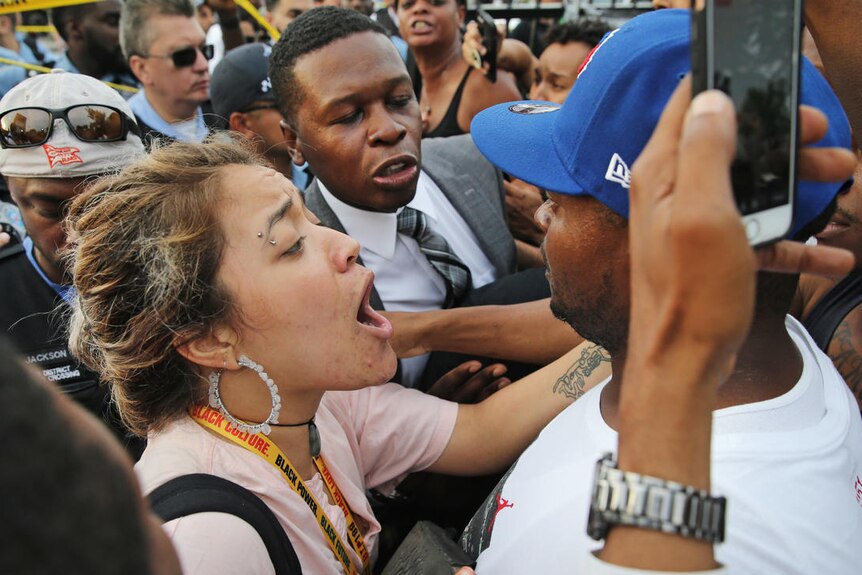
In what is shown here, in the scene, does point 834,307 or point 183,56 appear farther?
point 183,56

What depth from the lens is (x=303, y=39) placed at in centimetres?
266

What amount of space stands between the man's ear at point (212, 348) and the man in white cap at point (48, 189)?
0.93 meters

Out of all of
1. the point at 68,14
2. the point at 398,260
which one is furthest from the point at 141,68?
the point at 398,260

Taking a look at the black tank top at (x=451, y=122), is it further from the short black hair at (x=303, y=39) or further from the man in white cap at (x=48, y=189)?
the man in white cap at (x=48, y=189)

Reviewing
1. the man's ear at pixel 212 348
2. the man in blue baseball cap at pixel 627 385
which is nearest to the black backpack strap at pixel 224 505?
the man's ear at pixel 212 348

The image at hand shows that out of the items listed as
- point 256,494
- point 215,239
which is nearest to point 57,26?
point 215,239

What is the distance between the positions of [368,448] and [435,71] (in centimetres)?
337

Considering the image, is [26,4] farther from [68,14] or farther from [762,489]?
[762,489]

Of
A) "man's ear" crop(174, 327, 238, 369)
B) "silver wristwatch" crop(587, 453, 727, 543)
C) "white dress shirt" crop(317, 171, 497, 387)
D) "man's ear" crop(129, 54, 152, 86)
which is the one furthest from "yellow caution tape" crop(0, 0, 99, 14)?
"silver wristwatch" crop(587, 453, 727, 543)

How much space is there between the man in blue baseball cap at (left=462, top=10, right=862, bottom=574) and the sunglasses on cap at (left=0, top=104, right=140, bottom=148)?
6.09 ft

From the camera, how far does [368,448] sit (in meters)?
2.11

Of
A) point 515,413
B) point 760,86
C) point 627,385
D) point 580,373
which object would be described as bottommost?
point 515,413

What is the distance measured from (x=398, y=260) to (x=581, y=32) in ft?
8.05

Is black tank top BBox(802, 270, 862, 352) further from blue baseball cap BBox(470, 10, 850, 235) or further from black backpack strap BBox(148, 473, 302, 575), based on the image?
black backpack strap BBox(148, 473, 302, 575)
